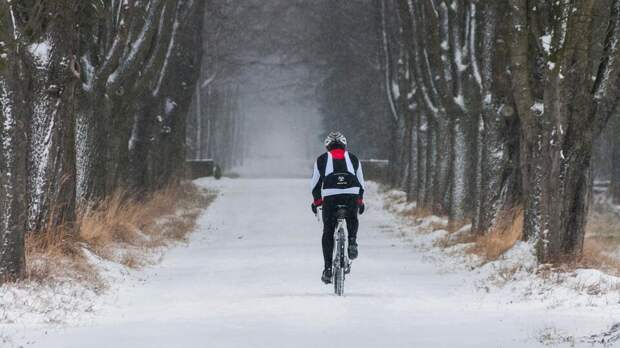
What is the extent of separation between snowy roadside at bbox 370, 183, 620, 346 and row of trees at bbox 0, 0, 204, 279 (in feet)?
18.5

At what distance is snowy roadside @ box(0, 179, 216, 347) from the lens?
11391mm

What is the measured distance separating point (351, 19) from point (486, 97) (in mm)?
24930

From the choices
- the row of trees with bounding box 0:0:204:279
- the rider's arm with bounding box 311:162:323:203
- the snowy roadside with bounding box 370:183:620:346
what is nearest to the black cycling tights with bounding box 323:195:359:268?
the rider's arm with bounding box 311:162:323:203

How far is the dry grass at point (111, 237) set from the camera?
579 inches

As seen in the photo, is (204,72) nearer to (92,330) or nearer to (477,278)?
(477,278)

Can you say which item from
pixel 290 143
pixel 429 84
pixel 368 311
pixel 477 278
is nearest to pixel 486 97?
pixel 477 278

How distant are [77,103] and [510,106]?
7.35 m

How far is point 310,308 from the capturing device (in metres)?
12.6

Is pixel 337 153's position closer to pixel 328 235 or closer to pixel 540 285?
pixel 328 235

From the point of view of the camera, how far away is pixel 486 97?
2141cm

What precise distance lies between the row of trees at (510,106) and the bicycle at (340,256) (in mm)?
3188

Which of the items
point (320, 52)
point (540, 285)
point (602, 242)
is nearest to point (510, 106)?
point (602, 242)

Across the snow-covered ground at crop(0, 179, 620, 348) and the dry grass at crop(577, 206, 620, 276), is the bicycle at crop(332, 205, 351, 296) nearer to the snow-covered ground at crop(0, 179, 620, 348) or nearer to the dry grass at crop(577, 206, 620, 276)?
the snow-covered ground at crop(0, 179, 620, 348)

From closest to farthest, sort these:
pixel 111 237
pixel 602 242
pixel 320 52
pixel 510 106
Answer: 1. pixel 111 237
2. pixel 510 106
3. pixel 602 242
4. pixel 320 52
